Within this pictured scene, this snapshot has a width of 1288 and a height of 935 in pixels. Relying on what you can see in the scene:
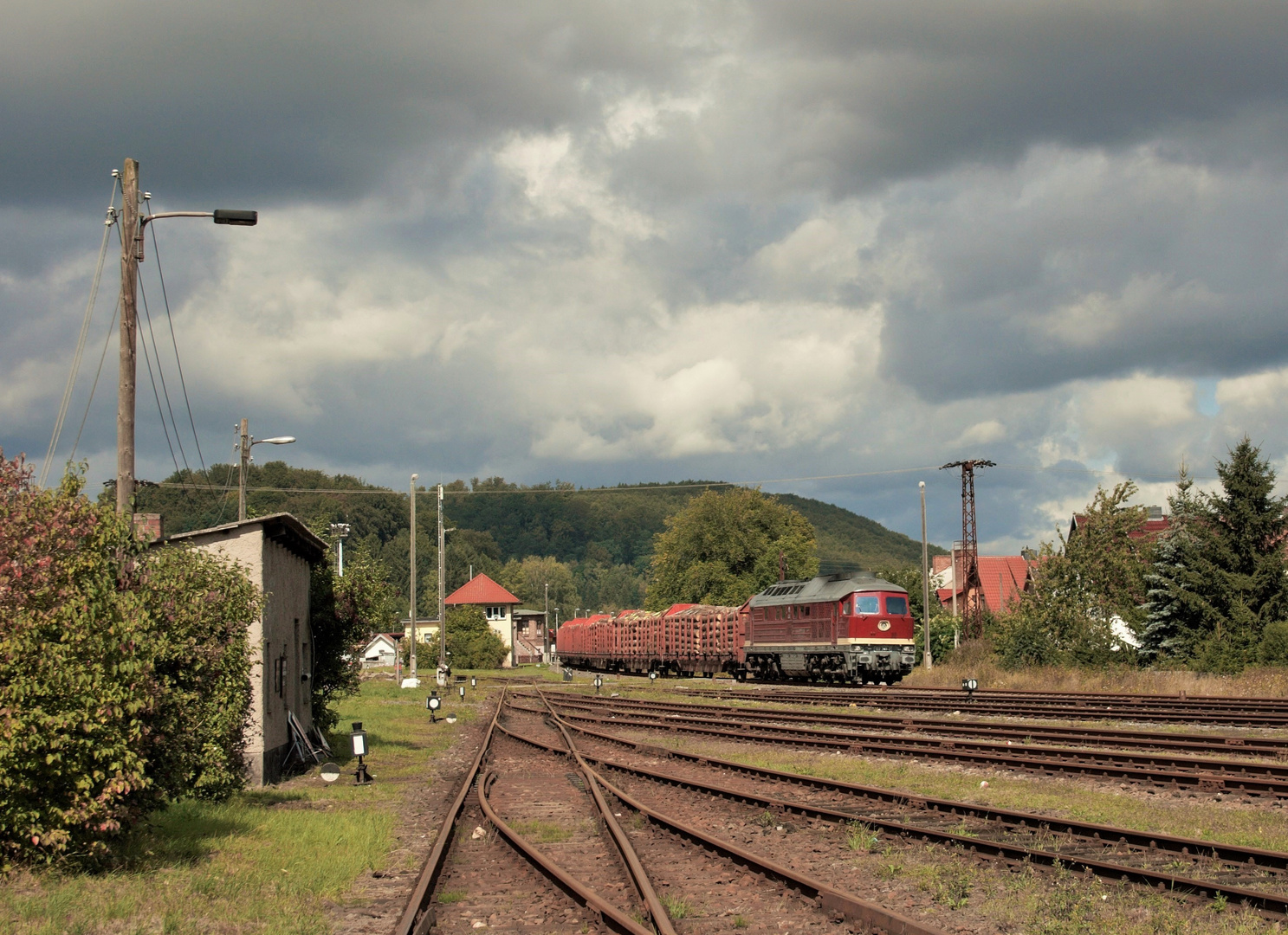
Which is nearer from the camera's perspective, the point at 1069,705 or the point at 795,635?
the point at 1069,705

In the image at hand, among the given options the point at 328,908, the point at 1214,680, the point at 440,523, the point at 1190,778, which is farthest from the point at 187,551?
the point at 440,523

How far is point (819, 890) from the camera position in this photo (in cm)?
875

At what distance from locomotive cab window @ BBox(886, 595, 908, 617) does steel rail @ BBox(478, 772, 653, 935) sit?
2899 centimetres

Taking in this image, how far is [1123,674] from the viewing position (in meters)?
36.2

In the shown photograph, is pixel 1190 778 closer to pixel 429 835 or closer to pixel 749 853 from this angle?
pixel 749 853

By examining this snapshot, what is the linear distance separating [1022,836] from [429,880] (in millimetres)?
6205

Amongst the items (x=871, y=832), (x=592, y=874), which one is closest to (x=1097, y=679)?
(x=871, y=832)

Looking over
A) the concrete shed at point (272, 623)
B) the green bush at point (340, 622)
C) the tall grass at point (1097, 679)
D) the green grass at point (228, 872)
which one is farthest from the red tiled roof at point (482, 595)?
the green grass at point (228, 872)

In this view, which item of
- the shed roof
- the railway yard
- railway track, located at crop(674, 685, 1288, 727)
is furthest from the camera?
railway track, located at crop(674, 685, 1288, 727)

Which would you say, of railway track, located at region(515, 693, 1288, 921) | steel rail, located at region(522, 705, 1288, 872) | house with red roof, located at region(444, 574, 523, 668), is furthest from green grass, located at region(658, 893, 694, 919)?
house with red roof, located at region(444, 574, 523, 668)

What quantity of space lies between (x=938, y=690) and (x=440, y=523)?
100.0 feet

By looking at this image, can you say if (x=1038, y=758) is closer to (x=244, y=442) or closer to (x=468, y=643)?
(x=244, y=442)

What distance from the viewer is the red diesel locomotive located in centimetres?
3988

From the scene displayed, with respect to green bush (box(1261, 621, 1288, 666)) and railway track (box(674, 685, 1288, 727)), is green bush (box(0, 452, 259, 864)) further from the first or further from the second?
green bush (box(1261, 621, 1288, 666))
